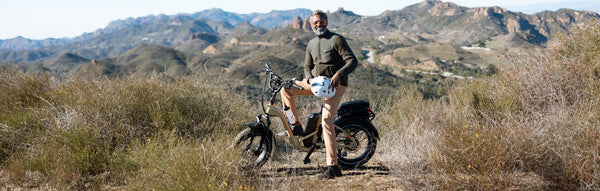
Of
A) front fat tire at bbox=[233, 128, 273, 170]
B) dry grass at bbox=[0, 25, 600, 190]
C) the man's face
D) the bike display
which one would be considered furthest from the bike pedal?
the man's face

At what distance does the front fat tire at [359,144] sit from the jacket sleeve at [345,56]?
3.06ft

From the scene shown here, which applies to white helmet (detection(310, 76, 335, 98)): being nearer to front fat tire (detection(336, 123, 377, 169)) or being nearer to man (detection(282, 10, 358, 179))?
man (detection(282, 10, 358, 179))

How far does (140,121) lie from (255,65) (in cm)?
14221

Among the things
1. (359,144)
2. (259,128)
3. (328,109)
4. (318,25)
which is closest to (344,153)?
(359,144)

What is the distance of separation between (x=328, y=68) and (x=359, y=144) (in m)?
1.28

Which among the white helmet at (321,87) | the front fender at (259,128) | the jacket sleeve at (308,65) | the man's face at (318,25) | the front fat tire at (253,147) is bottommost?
the front fat tire at (253,147)

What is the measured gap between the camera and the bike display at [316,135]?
12.4 ft

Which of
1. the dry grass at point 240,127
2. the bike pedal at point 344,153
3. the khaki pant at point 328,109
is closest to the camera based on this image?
the dry grass at point 240,127

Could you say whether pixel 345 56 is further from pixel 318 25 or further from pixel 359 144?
pixel 359 144

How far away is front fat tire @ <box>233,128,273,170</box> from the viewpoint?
365 cm

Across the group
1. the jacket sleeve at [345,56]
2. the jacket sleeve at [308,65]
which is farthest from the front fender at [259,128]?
the jacket sleeve at [345,56]

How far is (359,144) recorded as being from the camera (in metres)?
4.18

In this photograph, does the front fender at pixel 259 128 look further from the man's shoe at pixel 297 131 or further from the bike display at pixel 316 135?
the man's shoe at pixel 297 131

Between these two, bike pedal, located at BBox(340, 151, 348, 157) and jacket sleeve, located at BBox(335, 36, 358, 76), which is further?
bike pedal, located at BBox(340, 151, 348, 157)
